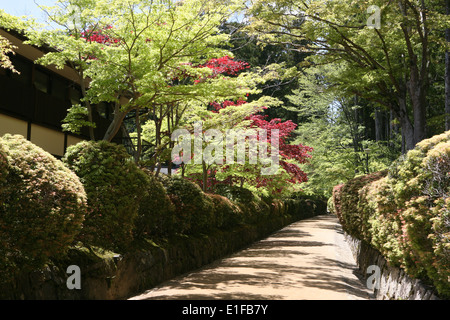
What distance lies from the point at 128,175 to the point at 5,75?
26.9 feet

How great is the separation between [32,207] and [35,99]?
1016 centimetres

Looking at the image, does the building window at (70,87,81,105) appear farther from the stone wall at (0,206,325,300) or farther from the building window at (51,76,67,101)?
the stone wall at (0,206,325,300)

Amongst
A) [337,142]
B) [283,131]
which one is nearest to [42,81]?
[283,131]

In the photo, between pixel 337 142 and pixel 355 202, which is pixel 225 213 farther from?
pixel 337 142

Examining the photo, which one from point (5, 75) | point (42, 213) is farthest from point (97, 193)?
point (5, 75)

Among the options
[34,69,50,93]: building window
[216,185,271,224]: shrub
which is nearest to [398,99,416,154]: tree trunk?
[216,185,271,224]: shrub

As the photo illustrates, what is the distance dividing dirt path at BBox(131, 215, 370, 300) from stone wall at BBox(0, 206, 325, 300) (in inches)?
13.4

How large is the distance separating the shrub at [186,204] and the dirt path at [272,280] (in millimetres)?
1283

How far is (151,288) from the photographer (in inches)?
330

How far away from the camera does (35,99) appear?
14.1 meters

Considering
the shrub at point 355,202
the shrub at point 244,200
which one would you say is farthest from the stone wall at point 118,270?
the shrub at point 355,202

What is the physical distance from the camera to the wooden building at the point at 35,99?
12.9 m

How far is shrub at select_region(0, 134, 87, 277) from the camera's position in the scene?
197 inches

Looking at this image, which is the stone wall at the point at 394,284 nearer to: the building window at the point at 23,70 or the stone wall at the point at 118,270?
the stone wall at the point at 118,270
